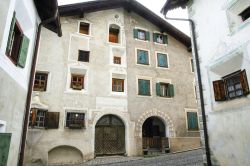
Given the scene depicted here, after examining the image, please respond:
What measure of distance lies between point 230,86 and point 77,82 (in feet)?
32.4

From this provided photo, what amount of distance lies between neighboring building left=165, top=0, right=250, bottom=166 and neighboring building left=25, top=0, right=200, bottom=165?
812cm

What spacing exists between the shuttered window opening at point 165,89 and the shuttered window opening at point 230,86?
30.5 feet

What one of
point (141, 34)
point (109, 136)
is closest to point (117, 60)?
point (141, 34)

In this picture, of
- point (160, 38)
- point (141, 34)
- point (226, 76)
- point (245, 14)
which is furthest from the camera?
point (160, 38)

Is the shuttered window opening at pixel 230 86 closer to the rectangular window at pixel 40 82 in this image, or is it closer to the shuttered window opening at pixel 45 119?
the shuttered window opening at pixel 45 119

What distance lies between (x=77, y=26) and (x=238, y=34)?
11.8 metres

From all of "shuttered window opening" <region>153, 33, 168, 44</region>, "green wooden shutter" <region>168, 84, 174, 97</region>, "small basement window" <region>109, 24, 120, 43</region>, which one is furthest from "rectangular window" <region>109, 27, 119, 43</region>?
"green wooden shutter" <region>168, 84, 174, 97</region>

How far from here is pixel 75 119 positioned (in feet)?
43.4

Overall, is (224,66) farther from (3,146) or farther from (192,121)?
(192,121)

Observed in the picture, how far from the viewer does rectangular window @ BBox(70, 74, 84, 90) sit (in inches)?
544

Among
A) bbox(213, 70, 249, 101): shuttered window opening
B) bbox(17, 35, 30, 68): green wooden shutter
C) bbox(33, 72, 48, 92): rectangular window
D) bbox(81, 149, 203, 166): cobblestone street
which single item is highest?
bbox(33, 72, 48, 92): rectangular window

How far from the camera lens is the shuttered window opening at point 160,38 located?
17795 mm

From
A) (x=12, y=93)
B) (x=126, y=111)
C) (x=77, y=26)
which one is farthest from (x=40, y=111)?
(x=12, y=93)

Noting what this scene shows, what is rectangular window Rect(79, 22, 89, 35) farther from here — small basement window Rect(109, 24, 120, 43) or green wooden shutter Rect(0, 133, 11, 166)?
green wooden shutter Rect(0, 133, 11, 166)
